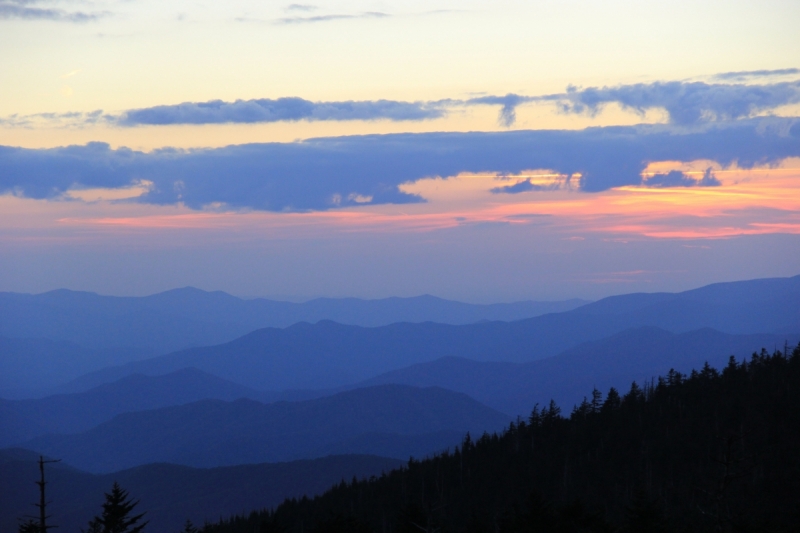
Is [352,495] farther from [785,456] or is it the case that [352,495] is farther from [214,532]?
[785,456]

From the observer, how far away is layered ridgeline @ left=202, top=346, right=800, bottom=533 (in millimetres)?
125312

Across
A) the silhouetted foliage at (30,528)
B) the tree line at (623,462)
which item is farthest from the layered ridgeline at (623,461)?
the silhouetted foliage at (30,528)

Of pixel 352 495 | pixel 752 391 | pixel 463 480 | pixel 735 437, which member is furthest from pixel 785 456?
pixel 735 437

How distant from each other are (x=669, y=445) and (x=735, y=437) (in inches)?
5006

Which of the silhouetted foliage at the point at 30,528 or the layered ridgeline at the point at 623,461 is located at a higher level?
the silhouetted foliage at the point at 30,528

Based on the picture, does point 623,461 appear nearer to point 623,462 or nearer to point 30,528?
point 623,462

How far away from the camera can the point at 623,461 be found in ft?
493

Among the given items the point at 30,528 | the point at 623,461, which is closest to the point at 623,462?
the point at 623,461

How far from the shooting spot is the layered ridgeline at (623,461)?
125312 millimetres

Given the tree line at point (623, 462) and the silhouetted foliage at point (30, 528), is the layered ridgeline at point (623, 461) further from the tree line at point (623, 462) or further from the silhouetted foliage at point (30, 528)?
the silhouetted foliage at point (30, 528)

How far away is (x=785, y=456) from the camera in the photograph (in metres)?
128

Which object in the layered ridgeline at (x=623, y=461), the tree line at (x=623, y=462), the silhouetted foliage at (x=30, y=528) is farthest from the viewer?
the layered ridgeline at (x=623, y=461)

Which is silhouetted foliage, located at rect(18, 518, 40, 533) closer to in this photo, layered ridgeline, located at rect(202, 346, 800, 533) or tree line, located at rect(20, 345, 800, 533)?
tree line, located at rect(20, 345, 800, 533)

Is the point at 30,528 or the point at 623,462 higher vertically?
the point at 30,528
